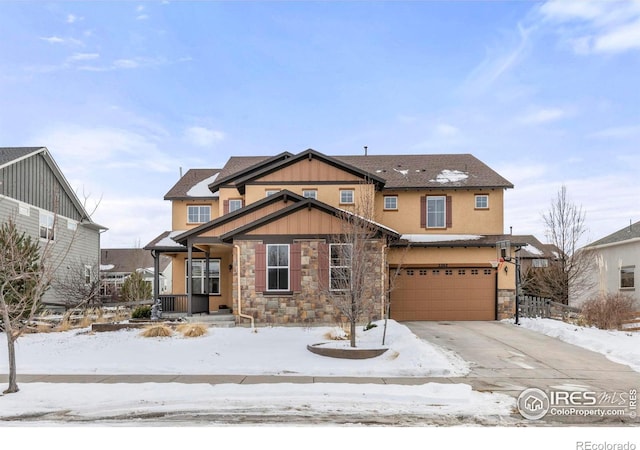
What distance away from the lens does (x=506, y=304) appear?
74.6 feet

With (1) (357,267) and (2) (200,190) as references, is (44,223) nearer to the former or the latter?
(2) (200,190)

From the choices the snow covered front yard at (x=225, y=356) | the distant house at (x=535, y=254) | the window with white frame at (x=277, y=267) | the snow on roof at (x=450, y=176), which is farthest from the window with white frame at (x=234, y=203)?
the distant house at (x=535, y=254)

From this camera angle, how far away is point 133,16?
15.0 metres

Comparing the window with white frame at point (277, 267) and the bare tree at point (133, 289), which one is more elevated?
the window with white frame at point (277, 267)

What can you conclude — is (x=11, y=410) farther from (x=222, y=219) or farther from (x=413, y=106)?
(x=413, y=106)

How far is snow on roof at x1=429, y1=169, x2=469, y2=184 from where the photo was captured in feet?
78.6

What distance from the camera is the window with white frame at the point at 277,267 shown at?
18.8 metres

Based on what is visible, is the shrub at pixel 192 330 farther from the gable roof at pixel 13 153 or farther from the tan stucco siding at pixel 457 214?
the gable roof at pixel 13 153

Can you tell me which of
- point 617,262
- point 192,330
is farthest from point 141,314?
point 617,262

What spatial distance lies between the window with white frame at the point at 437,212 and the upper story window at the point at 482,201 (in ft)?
4.93

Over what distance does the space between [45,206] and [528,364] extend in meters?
25.2

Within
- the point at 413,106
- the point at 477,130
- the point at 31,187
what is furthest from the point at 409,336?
the point at 31,187

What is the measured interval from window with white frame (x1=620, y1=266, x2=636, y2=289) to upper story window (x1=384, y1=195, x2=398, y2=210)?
1315cm

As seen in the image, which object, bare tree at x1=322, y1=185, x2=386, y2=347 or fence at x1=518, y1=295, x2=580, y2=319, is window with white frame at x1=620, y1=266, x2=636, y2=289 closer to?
fence at x1=518, y1=295, x2=580, y2=319
